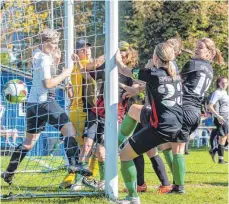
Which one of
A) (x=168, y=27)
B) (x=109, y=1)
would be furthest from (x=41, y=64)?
(x=168, y=27)

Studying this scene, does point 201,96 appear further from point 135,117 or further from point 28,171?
point 28,171

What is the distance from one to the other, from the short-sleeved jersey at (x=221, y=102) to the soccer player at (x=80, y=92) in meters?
5.30

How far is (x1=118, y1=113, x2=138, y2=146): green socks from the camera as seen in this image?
6914mm

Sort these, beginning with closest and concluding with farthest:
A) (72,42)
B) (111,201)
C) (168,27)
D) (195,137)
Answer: (111,201) → (72,42) → (195,137) → (168,27)

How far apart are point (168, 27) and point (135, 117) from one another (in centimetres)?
2460

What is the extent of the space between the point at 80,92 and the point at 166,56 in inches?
84.1

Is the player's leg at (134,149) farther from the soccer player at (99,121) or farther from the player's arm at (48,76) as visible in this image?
the soccer player at (99,121)

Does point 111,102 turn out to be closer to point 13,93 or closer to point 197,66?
point 197,66

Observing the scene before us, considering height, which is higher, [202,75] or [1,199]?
[202,75]

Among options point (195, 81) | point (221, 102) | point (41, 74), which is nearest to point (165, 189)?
point (195, 81)

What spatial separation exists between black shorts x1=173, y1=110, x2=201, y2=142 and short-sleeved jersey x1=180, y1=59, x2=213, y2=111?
77mm

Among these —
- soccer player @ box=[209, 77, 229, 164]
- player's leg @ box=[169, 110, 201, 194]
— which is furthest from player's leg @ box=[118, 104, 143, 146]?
soccer player @ box=[209, 77, 229, 164]

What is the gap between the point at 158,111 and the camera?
6.23 m

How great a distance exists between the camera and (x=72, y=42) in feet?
29.1
